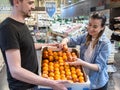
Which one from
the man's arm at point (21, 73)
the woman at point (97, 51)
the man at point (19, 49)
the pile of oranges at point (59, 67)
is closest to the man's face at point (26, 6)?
the man at point (19, 49)

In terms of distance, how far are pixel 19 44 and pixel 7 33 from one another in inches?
5.0

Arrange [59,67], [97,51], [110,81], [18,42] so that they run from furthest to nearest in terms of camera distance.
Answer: [110,81] < [97,51] < [59,67] < [18,42]

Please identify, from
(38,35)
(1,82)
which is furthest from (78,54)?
(38,35)

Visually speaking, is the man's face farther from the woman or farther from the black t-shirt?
the woman

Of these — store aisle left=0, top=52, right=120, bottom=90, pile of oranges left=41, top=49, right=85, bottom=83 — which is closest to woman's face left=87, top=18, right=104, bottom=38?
pile of oranges left=41, top=49, right=85, bottom=83

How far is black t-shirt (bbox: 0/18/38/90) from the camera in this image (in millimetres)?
2014

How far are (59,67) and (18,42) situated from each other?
0.72 m

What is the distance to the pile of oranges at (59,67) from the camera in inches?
94.3

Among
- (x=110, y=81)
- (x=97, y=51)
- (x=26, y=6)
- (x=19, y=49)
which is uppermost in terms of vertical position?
(x=26, y=6)

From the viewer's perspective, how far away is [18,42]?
206 cm

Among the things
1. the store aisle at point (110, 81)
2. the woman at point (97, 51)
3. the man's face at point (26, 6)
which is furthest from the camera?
the store aisle at point (110, 81)

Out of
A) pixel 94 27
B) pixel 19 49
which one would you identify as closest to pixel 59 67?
pixel 94 27

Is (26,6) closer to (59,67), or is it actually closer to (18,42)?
(18,42)

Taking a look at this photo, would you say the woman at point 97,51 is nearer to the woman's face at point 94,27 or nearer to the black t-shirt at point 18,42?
the woman's face at point 94,27
